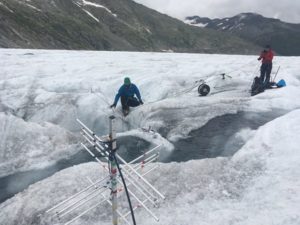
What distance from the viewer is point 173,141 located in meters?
13.0

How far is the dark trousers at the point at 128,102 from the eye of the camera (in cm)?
1557

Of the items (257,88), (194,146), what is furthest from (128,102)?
(257,88)

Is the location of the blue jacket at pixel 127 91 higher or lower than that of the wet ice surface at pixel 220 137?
higher

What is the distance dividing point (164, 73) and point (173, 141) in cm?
814

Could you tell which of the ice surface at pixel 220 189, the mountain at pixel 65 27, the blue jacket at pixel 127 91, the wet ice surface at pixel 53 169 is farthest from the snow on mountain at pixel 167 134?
the mountain at pixel 65 27

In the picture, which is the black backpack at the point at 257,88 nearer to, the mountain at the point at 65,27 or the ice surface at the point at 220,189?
the ice surface at the point at 220,189

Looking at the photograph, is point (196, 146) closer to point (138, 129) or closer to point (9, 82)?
point (138, 129)

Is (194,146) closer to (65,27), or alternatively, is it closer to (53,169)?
(53,169)

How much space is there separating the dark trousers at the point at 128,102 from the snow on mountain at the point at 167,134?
1.29ft

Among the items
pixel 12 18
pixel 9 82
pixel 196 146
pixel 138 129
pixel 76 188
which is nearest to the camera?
pixel 76 188

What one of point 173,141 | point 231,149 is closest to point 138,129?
point 173,141

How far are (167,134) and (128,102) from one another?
118 inches

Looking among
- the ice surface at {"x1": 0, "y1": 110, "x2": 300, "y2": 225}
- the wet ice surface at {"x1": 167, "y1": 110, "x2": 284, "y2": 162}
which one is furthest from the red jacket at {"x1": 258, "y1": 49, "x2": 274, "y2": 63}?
the ice surface at {"x1": 0, "y1": 110, "x2": 300, "y2": 225}

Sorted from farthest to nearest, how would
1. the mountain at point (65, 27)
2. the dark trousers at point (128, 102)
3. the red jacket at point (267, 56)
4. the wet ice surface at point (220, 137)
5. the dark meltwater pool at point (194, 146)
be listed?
the mountain at point (65, 27)
the red jacket at point (267, 56)
the dark trousers at point (128, 102)
the wet ice surface at point (220, 137)
the dark meltwater pool at point (194, 146)
